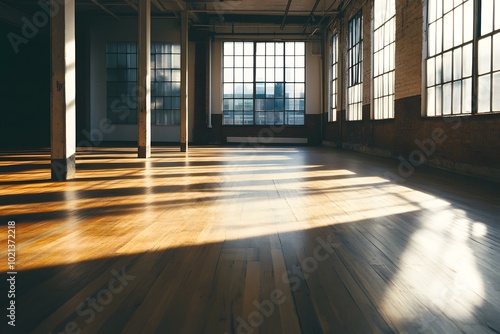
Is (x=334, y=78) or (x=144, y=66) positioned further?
(x=334, y=78)

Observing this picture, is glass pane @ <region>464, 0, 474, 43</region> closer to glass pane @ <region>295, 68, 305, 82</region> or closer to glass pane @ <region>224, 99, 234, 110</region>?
glass pane @ <region>295, 68, 305, 82</region>

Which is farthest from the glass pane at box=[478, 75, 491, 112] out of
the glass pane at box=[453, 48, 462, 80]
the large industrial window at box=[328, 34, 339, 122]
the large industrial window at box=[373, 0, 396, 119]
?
the large industrial window at box=[328, 34, 339, 122]

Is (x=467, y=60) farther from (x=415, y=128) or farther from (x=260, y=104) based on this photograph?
(x=260, y=104)

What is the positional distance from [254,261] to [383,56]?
9.26m

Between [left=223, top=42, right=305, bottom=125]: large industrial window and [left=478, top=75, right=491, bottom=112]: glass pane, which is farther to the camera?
[left=223, top=42, right=305, bottom=125]: large industrial window

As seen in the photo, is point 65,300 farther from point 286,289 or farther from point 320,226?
point 320,226

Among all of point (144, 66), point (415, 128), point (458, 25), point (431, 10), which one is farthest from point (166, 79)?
point (458, 25)

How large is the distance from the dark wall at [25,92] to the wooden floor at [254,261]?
12018mm

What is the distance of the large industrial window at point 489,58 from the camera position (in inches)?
222

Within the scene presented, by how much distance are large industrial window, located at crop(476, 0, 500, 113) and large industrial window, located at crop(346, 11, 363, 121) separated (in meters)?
6.32

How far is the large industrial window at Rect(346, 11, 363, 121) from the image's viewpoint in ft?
40.9

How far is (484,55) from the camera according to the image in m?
5.95

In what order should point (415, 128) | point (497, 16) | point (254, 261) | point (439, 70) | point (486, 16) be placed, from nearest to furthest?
point (254, 261) < point (497, 16) < point (486, 16) < point (439, 70) < point (415, 128)

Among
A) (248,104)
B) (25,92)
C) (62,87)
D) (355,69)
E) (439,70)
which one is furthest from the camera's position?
(248,104)
